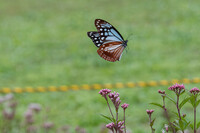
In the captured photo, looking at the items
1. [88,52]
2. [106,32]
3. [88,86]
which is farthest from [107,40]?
[88,52]

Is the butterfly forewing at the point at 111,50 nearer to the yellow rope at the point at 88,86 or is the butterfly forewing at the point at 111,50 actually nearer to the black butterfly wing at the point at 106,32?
the black butterfly wing at the point at 106,32

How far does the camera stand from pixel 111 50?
156 cm

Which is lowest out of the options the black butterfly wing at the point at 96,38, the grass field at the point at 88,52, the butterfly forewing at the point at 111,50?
the butterfly forewing at the point at 111,50

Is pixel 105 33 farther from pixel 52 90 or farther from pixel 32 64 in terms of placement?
pixel 32 64

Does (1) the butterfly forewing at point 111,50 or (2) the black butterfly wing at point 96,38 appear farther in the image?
(2) the black butterfly wing at point 96,38

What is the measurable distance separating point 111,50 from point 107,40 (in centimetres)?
9

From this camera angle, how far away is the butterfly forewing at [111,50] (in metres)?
1.49

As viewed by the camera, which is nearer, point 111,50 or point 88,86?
point 111,50

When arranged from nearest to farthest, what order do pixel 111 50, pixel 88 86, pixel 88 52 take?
pixel 111 50 < pixel 88 86 < pixel 88 52

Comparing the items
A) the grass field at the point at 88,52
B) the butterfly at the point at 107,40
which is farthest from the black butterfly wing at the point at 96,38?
the grass field at the point at 88,52

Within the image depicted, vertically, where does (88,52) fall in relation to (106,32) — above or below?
above

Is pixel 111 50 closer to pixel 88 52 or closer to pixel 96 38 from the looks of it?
pixel 96 38

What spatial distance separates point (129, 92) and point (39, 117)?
1.61 m

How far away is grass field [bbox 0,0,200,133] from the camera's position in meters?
6.48
